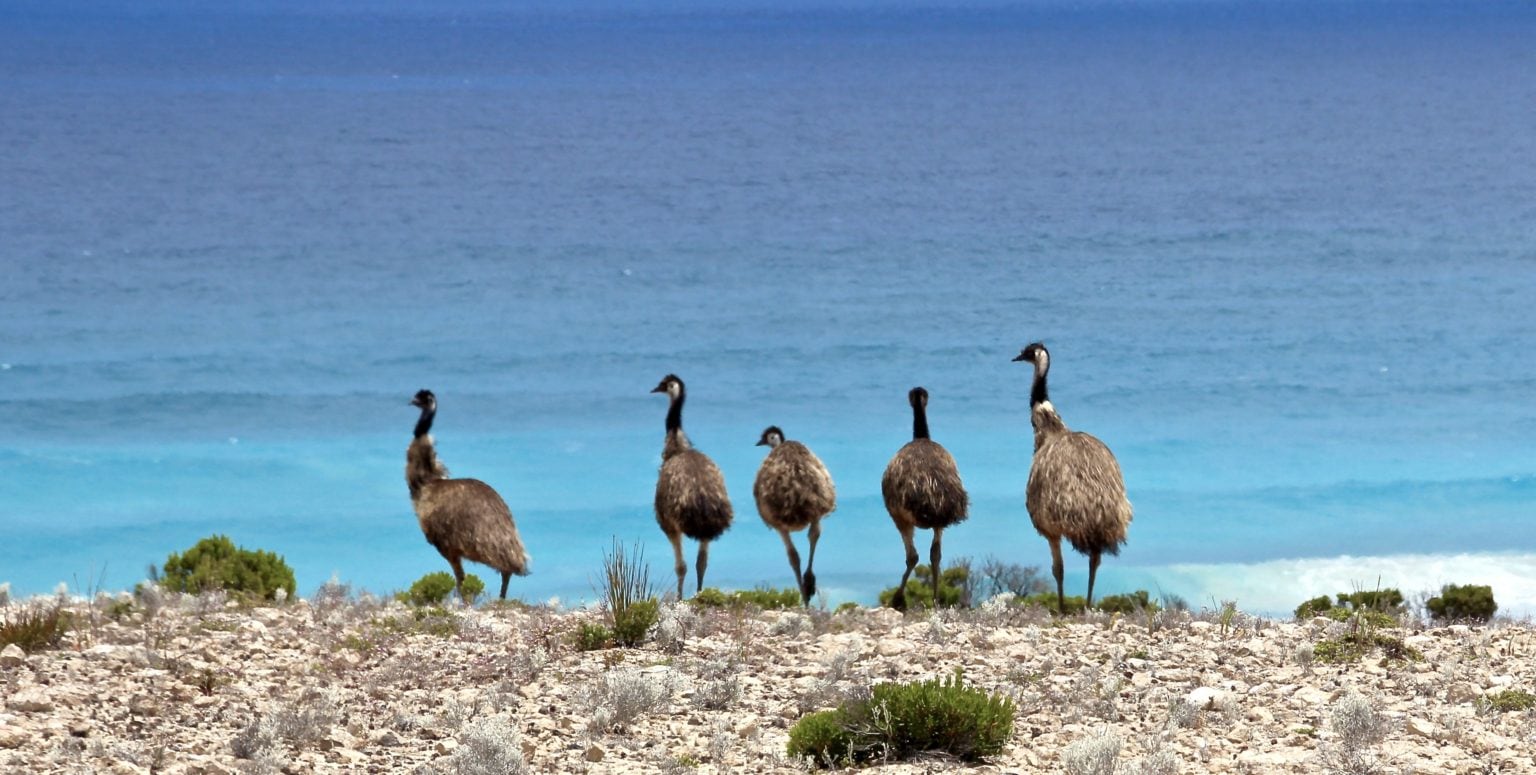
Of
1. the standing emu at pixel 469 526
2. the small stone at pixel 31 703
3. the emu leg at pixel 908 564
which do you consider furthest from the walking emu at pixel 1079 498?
the small stone at pixel 31 703

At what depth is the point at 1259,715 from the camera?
10945 millimetres

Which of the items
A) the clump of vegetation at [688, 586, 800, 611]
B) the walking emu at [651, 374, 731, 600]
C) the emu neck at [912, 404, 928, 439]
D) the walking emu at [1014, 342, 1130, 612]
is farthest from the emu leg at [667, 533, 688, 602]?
the walking emu at [1014, 342, 1130, 612]

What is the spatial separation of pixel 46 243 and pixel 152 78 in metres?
80.8

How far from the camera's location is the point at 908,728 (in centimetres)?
1018

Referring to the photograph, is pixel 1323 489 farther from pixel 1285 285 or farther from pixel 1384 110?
pixel 1384 110

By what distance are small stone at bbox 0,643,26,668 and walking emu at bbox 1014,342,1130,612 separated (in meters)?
8.15

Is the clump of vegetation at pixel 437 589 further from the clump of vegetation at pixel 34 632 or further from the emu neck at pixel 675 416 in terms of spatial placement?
the clump of vegetation at pixel 34 632

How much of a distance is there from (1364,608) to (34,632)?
9338 millimetres

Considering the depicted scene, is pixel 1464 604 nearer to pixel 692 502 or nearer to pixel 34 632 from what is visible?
pixel 692 502

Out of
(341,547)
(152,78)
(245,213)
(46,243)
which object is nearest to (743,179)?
(245,213)

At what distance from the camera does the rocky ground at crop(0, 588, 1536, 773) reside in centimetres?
1002

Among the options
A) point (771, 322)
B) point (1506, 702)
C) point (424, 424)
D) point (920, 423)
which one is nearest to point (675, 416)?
point (424, 424)

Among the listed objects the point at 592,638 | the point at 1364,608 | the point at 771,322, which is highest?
the point at 771,322

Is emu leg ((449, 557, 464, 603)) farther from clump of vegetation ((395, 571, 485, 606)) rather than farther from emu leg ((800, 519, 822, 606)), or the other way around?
emu leg ((800, 519, 822, 606))
